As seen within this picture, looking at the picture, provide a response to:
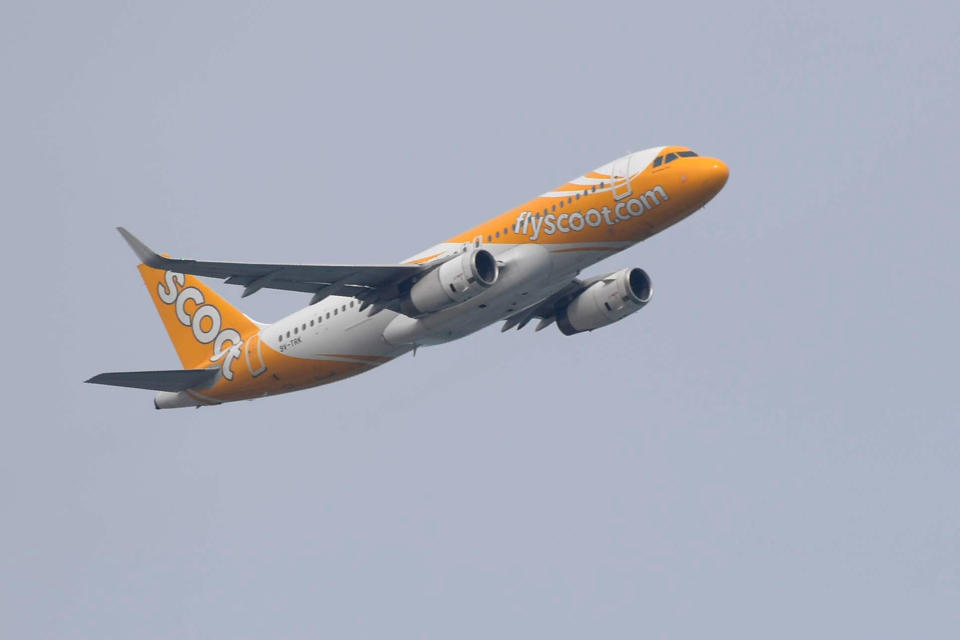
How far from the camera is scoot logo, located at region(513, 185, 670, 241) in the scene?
5800cm

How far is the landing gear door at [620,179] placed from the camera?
58.3m

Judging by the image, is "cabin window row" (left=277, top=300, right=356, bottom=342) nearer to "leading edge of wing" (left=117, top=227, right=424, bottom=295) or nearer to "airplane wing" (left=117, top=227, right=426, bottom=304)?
"airplane wing" (left=117, top=227, right=426, bottom=304)

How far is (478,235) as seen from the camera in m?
60.8

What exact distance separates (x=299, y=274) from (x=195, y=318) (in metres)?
13.1

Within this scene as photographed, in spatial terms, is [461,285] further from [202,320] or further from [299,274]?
Answer: [202,320]

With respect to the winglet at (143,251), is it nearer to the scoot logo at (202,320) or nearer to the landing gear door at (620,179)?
the scoot logo at (202,320)

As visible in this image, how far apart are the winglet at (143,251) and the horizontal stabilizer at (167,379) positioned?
7.72 m

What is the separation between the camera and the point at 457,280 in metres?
57.7

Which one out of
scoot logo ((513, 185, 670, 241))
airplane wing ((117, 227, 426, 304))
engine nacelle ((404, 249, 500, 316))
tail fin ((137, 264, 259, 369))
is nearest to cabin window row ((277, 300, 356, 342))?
airplane wing ((117, 227, 426, 304))

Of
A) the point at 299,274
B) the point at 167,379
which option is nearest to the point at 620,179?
the point at 299,274

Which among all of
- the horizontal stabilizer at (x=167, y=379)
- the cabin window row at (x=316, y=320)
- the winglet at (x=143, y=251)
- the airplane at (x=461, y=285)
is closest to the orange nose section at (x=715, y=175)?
the airplane at (x=461, y=285)

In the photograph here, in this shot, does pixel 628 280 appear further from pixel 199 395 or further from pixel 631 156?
pixel 199 395

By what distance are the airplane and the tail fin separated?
130 cm

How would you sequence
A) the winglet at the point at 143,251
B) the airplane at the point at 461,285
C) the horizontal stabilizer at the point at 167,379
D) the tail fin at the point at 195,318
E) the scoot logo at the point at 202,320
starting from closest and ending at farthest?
1. the winglet at the point at 143,251
2. the airplane at the point at 461,285
3. the horizontal stabilizer at the point at 167,379
4. the scoot logo at the point at 202,320
5. the tail fin at the point at 195,318
